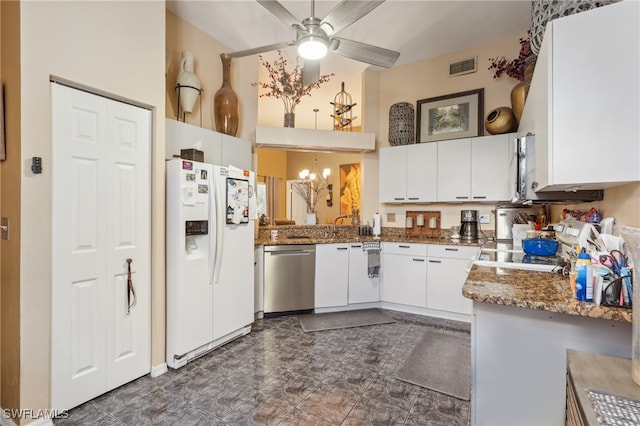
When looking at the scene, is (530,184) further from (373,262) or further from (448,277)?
(373,262)

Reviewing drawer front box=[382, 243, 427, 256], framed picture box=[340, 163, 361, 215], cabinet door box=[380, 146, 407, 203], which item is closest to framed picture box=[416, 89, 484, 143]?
cabinet door box=[380, 146, 407, 203]

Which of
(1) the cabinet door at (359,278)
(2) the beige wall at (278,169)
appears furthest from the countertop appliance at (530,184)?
(2) the beige wall at (278,169)

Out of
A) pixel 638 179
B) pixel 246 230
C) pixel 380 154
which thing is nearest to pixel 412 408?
pixel 638 179

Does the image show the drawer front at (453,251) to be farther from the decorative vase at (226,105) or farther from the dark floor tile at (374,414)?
the decorative vase at (226,105)

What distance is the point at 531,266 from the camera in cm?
177

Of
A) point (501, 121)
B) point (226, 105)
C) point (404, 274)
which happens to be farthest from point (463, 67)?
point (226, 105)

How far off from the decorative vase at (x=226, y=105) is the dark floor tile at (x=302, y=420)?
2.83 m

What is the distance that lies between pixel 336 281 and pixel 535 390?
8.43 ft

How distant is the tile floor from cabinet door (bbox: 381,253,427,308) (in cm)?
82

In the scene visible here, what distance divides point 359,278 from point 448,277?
1.04 metres

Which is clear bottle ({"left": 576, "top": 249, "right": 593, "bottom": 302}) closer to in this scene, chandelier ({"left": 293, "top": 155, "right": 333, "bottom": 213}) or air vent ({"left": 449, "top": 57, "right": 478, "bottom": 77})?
air vent ({"left": 449, "top": 57, "right": 478, "bottom": 77})

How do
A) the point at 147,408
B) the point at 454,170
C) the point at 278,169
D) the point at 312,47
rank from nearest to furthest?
the point at 147,408 < the point at 312,47 < the point at 454,170 < the point at 278,169

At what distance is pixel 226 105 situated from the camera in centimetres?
340

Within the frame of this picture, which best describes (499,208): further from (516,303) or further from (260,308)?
(260,308)
